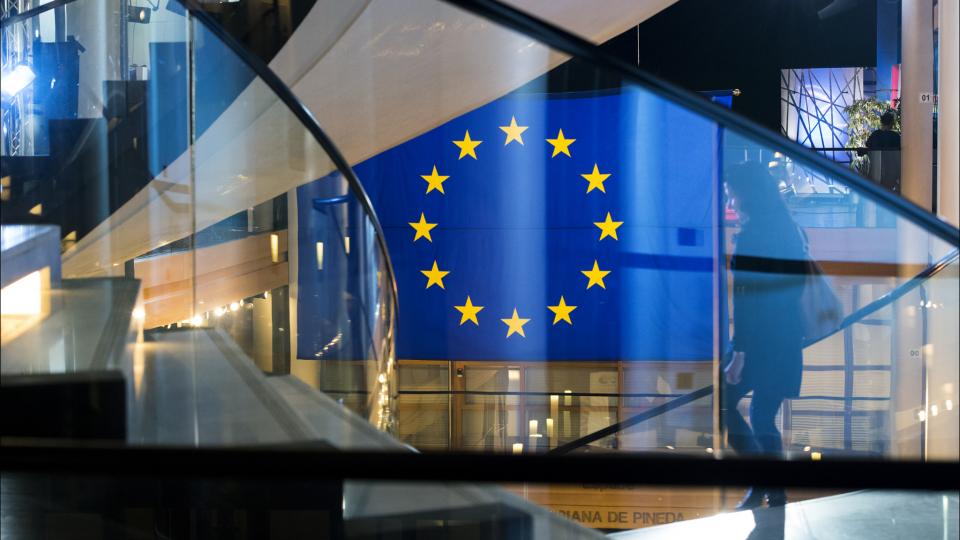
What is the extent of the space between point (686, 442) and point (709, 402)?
123 mm

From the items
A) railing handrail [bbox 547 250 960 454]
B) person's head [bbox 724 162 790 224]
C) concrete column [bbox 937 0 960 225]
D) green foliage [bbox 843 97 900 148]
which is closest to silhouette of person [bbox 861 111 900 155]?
green foliage [bbox 843 97 900 148]

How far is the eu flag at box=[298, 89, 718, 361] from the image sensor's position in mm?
2566

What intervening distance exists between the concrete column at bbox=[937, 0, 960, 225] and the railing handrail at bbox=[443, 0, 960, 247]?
154 centimetres

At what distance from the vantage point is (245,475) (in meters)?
1.40

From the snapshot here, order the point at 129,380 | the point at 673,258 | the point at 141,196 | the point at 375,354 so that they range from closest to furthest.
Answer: the point at 129,380
the point at 141,196
the point at 673,258
the point at 375,354

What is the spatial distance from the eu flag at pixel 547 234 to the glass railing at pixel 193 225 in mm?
85

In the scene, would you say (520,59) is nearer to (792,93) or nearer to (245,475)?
(245,475)

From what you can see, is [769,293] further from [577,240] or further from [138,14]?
[138,14]

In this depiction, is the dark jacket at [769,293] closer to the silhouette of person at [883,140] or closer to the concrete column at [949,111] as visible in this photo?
the concrete column at [949,111]

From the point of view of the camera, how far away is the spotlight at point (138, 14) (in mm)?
2268

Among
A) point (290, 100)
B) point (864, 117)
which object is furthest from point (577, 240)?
point (864, 117)

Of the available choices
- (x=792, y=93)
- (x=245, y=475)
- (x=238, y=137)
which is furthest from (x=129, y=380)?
(x=792, y=93)

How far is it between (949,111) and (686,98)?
6.45 ft

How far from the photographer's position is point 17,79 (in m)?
2.28
